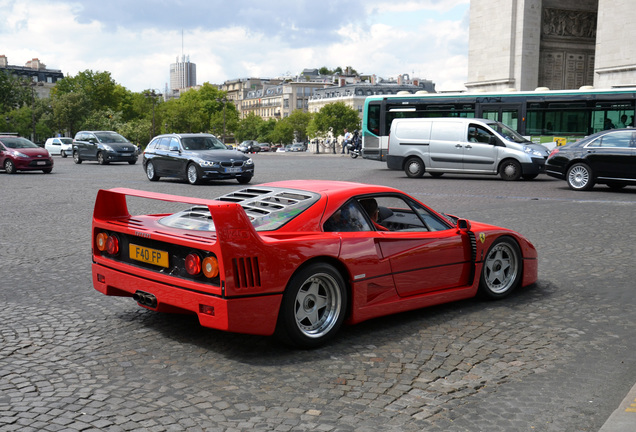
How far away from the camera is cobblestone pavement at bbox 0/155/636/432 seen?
3.59m

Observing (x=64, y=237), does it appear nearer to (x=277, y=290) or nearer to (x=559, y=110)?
(x=277, y=290)

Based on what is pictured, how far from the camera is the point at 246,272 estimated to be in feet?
14.1

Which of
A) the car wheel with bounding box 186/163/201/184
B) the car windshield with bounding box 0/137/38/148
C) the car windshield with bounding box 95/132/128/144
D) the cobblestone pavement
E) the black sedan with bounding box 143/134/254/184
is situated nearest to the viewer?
the cobblestone pavement

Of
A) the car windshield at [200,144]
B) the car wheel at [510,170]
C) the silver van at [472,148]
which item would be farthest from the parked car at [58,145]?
the car wheel at [510,170]

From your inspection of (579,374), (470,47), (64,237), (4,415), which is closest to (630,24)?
(470,47)

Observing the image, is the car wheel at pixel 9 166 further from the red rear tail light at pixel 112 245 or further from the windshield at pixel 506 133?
the red rear tail light at pixel 112 245

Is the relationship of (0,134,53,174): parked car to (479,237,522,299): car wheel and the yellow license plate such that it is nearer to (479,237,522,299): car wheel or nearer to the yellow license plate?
the yellow license plate

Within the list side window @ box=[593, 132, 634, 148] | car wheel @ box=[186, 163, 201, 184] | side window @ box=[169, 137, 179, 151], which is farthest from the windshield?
side window @ box=[169, 137, 179, 151]

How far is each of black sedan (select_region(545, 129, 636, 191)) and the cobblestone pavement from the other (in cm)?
1030

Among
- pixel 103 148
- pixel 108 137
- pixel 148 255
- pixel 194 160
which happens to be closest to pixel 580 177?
pixel 194 160

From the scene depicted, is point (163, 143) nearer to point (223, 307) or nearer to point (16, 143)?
point (16, 143)

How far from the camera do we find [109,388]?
3.97 m

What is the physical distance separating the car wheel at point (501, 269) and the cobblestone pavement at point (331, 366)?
0.12 metres

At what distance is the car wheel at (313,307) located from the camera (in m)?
4.51
